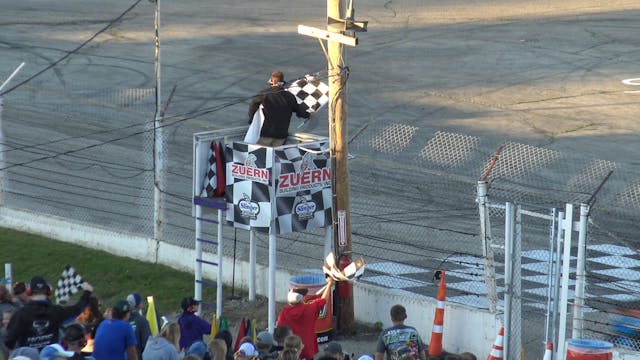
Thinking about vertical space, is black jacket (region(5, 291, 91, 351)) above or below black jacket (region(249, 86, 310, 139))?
below

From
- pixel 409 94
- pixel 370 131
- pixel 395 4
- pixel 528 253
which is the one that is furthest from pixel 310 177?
pixel 395 4

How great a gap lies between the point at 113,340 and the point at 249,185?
343 centimetres

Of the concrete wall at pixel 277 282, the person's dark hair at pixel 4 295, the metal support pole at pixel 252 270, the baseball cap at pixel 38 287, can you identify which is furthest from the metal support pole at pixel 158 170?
the baseball cap at pixel 38 287

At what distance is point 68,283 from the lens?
12477 mm

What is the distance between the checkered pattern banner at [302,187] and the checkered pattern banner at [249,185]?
0.38 feet

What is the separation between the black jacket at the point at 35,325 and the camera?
1034 cm

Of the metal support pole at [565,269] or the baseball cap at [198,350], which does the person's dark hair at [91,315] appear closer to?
the baseball cap at [198,350]

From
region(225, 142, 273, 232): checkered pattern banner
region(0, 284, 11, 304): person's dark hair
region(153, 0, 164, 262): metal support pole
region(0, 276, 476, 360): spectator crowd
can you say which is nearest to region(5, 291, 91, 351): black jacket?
region(0, 276, 476, 360): spectator crowd

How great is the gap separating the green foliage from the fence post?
4109 mm

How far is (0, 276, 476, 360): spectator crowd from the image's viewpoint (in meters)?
9.32

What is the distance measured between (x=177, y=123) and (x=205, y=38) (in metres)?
10.1

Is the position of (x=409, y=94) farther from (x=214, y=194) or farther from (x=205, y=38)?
(x=214, y=194)

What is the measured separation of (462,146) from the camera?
20.2 m

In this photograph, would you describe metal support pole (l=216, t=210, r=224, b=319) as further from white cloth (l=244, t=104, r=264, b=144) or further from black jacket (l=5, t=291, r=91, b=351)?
black jacket (l=5, t=291, r=91, b=351)
